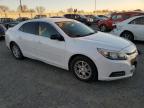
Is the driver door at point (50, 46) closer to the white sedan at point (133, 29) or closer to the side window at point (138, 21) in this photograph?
the white sedan at point (133, 29)

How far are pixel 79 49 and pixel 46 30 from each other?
1561 mm

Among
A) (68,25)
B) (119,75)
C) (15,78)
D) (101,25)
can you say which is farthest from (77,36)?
(101,25)

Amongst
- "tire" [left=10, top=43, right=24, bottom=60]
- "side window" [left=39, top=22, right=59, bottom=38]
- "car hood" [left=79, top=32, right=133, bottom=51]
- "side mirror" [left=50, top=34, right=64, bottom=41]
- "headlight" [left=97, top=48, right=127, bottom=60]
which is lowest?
"tire" [left=10, top=43, right=24, bottom=60]

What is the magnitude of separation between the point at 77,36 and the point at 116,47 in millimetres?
1193

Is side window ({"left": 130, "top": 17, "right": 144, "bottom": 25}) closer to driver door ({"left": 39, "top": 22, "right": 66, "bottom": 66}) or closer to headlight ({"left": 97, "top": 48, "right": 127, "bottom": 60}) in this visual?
driver door ({"left": 39, "top": 22, "right": 66, "bottom": 66})

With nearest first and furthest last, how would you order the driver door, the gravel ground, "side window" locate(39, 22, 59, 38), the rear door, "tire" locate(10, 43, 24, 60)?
the gravel ground, the driver door, "side window" locate(39, 22, 59, 38), the rear door, "tire" locate(10, 43, 24, 60)

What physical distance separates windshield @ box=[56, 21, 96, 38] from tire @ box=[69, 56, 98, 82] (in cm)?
79

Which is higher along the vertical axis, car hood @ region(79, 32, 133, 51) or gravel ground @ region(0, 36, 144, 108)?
car hood @ region(79, 32, 133, 51)

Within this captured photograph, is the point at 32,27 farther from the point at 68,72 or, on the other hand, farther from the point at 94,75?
the point at 94,75

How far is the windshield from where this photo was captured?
633cm

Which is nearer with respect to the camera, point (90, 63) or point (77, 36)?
point (90, 63)

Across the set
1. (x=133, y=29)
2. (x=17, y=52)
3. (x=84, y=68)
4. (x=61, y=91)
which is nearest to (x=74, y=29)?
(x=84, y=68)

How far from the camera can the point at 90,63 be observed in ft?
17.9

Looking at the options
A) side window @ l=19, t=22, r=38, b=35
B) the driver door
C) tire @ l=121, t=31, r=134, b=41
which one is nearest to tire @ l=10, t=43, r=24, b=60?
side window @ l=19, t=22, r=38, b=35
